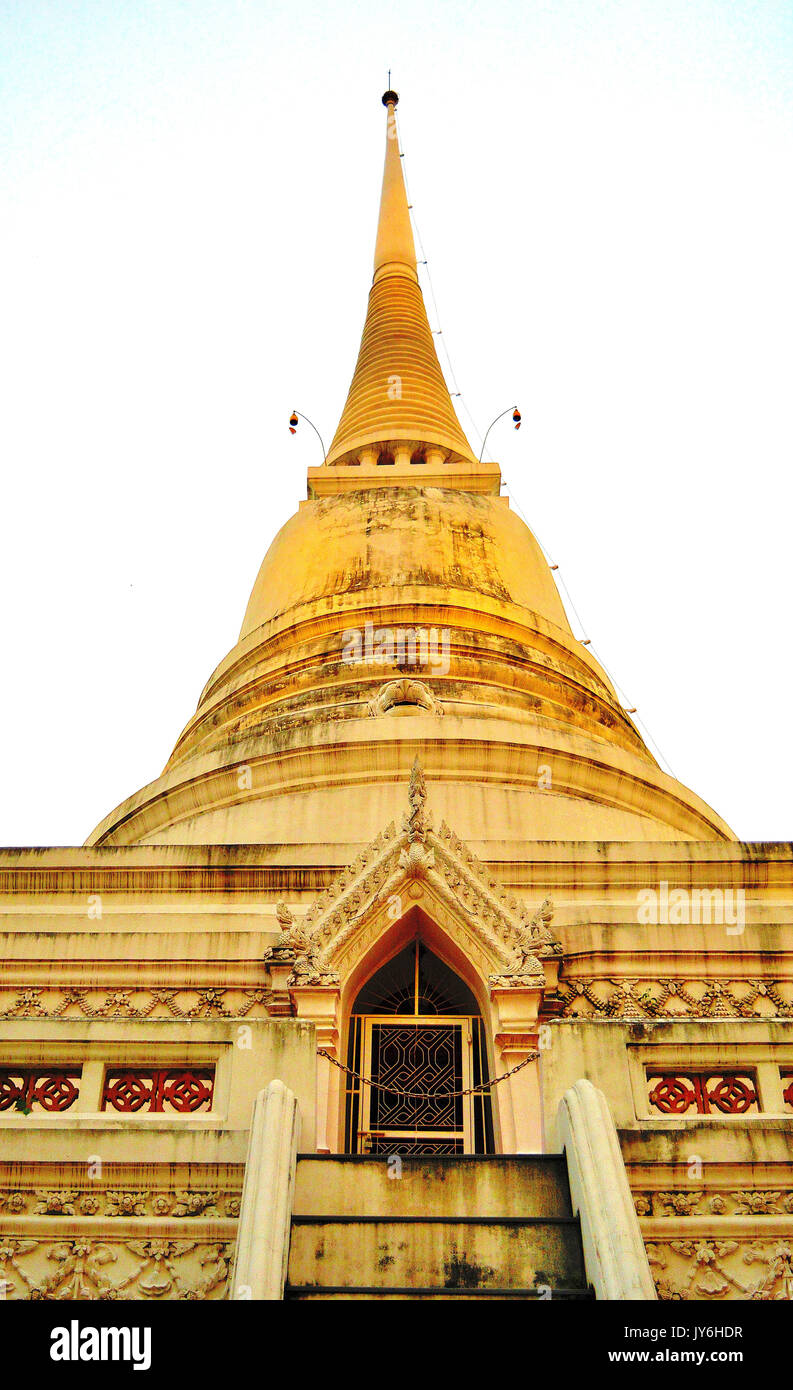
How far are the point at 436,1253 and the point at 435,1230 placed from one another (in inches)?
4.5

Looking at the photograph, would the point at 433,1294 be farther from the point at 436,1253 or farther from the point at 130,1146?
the point at 130,1146

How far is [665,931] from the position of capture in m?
11.3

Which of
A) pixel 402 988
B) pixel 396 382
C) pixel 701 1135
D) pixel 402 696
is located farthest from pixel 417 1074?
pixel 396 382

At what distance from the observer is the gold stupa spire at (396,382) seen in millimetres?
24391

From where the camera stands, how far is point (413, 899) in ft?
34.6

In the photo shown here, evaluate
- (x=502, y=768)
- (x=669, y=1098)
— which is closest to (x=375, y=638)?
(x=502, y=768)

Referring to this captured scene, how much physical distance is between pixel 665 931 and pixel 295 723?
242 inches

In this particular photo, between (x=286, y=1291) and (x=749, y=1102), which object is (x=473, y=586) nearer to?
(x=749, y=1102)

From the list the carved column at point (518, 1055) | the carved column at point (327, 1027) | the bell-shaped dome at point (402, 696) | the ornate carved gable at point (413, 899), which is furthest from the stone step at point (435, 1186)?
the bell-shaped dome at point (402, 696)

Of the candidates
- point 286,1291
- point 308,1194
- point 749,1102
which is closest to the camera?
point 286,1291

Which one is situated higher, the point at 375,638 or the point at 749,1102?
the point at 375,638

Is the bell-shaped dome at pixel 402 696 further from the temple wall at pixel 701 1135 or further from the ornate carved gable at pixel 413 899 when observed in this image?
the temple wall at pixel 701 1135

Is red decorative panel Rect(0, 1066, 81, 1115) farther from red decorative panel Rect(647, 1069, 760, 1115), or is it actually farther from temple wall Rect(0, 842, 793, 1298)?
red decorative panel Rect(647, 1069, 760, 1115)
